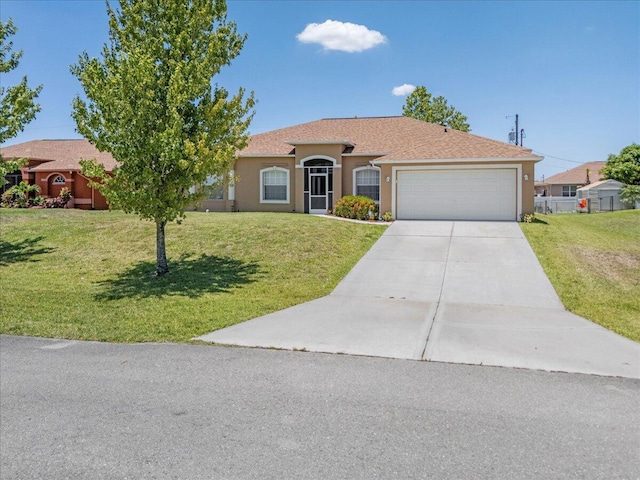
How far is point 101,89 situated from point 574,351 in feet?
35.0

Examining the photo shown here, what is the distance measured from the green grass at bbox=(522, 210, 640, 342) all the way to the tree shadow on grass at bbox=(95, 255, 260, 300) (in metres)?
7.76

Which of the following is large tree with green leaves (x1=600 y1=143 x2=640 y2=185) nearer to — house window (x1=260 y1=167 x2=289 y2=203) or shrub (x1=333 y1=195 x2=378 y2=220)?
shrub (x1=333 y1=195 x2=378 y2=220)

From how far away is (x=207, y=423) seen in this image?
15.1 feet

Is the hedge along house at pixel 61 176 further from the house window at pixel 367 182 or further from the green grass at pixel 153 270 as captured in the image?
the house window at pixel 367 182

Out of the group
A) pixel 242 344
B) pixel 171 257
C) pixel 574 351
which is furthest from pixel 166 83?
pixel 574 351

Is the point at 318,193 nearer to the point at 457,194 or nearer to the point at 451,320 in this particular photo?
the point at 457,194

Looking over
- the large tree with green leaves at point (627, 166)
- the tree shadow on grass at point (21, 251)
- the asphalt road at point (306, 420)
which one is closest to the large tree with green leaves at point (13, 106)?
the tree shadow on grass at point (21, 251)

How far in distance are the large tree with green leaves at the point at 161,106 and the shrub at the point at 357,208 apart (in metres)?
9.51

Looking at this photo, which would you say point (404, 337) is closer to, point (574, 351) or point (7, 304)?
point (574, 351)

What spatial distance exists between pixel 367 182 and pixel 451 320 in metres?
15.9

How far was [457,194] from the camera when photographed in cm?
2130

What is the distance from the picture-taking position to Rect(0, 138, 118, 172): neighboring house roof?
2923cm

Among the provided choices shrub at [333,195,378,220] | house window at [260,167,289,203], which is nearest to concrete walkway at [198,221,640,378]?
shrub at [333,195,378,220]

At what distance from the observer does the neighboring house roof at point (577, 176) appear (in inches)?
2388
